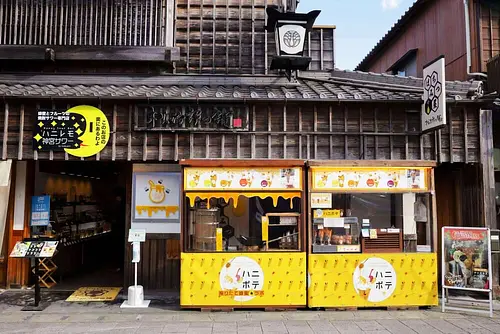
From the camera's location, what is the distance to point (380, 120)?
8742 mm

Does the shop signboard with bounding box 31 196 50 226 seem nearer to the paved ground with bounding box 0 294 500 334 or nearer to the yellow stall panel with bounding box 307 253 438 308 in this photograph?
the paved ground with bounding box 0 294 500 334

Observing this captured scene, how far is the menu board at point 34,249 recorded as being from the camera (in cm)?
816

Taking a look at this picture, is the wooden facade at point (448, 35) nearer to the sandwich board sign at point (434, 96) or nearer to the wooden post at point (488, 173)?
the wooden post at point (488, 173)

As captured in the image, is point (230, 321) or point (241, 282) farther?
point (241, 282)

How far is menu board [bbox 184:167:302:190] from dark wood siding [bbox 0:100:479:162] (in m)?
0.48

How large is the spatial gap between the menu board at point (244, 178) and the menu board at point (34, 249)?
3139 millimetres

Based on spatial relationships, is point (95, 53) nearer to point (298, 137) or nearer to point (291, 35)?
point (291, 35)

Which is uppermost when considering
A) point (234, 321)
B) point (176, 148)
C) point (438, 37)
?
point (438, 37)

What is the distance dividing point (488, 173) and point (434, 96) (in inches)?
87.1

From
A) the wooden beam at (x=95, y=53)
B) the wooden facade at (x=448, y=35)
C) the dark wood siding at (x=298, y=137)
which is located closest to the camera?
the dark wood siding at (x=298, y=137)

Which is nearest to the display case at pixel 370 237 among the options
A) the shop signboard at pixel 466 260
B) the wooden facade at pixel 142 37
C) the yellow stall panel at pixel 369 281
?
the yellow stall panel at pixel 369 281

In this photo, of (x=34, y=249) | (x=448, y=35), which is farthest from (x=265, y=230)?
(x=448, y=35)

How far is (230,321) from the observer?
7426 mm

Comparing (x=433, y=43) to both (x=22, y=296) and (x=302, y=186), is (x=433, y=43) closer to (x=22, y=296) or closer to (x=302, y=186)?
(x=302, y=186)
